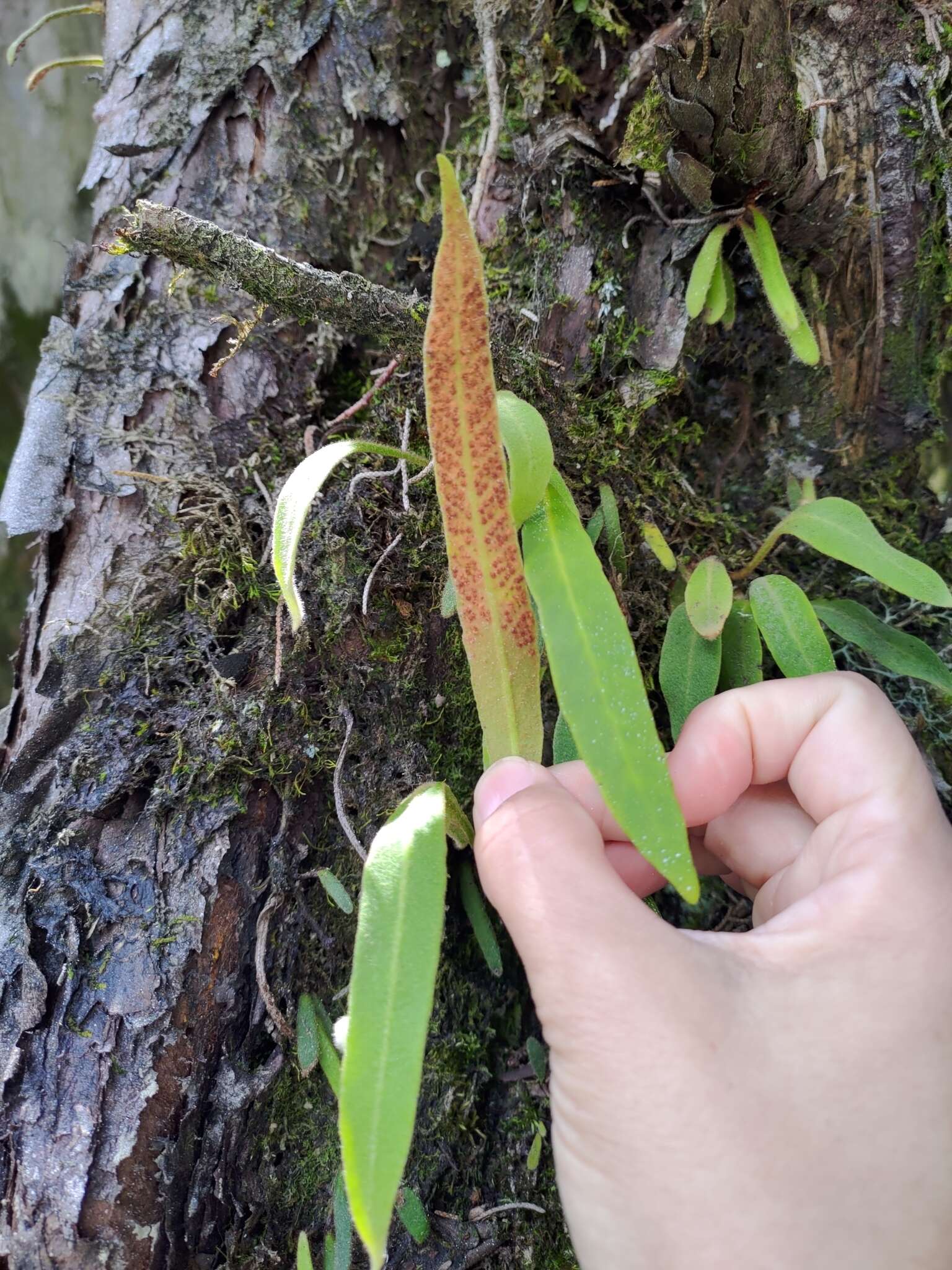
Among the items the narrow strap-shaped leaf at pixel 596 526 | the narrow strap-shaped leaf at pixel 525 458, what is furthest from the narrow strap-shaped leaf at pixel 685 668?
the narrow strap-shaped leaf at pixel 525 458

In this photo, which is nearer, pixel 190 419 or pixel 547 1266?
pixel 547 1266

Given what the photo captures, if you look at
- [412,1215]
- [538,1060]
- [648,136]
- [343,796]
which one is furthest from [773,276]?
[412,1215]

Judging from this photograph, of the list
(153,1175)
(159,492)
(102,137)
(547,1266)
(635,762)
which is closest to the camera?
(635,762)

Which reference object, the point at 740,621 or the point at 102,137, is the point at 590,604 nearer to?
the point at 740,621

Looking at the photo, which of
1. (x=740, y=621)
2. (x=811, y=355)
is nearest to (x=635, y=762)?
(x=740, y=621)

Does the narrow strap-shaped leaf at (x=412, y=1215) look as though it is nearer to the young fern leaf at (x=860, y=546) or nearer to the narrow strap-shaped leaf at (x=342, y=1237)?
the narrow strap-shaped leaf at (x=342, y=1237)

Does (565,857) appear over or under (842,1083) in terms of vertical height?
over

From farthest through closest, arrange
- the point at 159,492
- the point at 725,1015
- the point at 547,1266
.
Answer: the point at 159,492 < the point at 547,1266 < the point at 725,1015

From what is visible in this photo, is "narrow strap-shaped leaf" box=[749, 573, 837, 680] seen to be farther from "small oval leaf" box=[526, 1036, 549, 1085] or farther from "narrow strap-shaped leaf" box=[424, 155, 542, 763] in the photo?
"small oval leaf" box=[526, 1036, 549, 1085]
